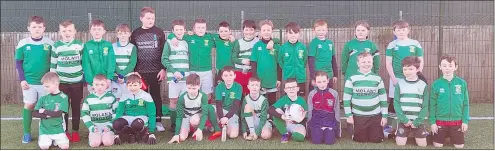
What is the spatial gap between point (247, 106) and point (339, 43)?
3.14 m

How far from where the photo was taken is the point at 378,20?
9703mm

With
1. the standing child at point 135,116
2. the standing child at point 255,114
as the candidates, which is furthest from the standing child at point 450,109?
the standing child at point 135,116

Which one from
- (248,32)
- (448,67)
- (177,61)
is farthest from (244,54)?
Result: (448,67)

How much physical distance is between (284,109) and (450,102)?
198 centimetres

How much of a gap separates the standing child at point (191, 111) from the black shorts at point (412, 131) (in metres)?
2.24

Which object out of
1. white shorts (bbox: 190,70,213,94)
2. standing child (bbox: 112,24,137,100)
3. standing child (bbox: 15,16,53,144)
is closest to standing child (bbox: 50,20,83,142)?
standing child (bbox: 15,16,53,144)

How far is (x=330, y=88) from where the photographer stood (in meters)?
7.25

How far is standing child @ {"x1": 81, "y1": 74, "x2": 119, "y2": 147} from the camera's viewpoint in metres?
6.82

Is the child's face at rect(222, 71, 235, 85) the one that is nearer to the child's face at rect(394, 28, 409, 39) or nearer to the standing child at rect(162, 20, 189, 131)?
the standing child at rect(162, 20, 189, 131)

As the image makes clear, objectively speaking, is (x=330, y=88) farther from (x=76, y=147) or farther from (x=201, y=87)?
(x=76, y=147)

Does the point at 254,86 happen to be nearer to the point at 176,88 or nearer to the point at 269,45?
the point at 269,45

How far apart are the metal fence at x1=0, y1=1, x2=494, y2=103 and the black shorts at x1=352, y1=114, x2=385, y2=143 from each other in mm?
2985

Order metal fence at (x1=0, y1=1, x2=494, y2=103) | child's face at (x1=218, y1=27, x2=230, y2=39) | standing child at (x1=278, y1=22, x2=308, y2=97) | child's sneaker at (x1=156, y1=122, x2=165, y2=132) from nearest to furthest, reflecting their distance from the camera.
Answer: standing child at (x1=278, y1=22, x2=308, y2=97)
child's sneaker at (x1=156, y1=122, x2=165, y2=132)
child's face at (x1=218, y1=27, x2=230, y2=39)
metal fence at (x1=0, y1=1, x2=494, y2=103)

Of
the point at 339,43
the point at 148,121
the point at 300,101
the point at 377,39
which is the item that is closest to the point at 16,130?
the point at 148,121
